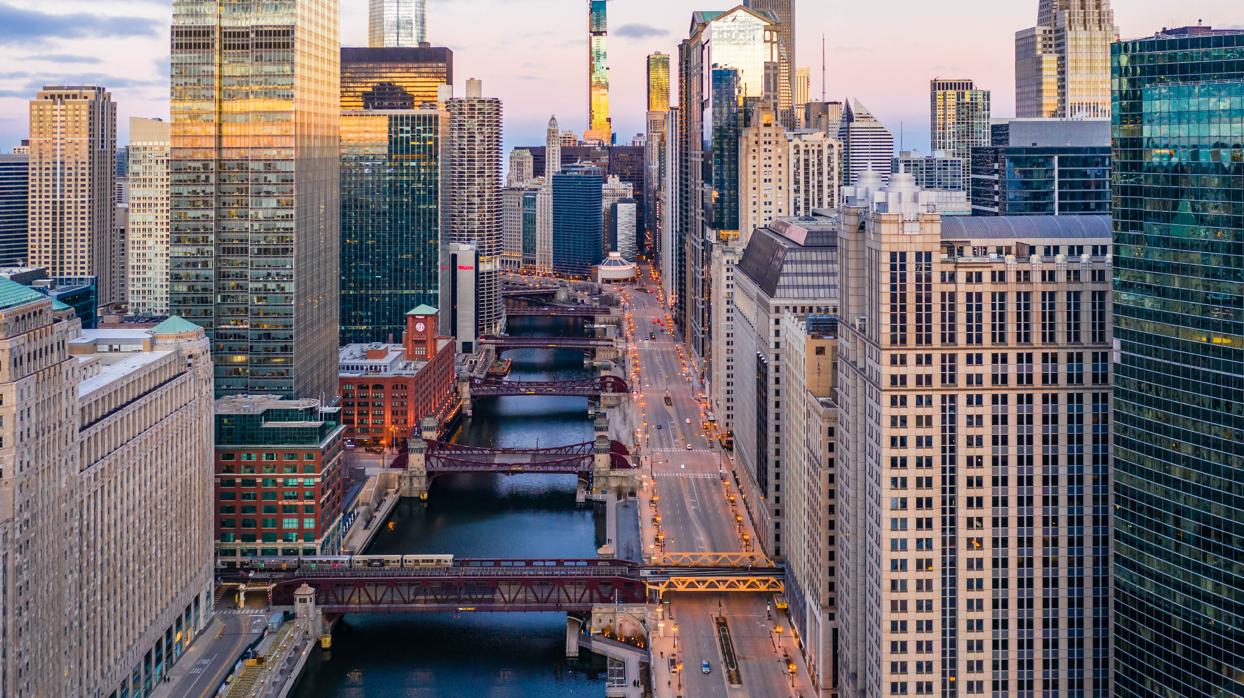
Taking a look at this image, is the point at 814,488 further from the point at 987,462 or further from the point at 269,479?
the point at 269,479

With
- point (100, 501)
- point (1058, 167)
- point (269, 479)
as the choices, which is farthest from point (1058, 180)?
point (100, 501)

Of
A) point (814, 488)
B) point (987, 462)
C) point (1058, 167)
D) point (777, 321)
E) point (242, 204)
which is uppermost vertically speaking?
point (1058, 167)

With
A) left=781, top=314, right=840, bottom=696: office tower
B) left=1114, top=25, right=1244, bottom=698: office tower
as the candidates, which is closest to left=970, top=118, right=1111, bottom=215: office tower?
left=781, top=314, right=840, bottom=696: office tower

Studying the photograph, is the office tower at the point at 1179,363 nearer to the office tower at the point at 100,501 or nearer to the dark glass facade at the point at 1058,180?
the office tower at the point at 100,501

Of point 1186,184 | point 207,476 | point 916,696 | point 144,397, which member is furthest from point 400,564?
point 1186,184

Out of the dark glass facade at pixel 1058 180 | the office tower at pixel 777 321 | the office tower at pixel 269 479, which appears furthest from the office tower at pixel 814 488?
the office tower at pixel 269 479

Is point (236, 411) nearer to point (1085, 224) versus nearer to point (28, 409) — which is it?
point (28, 409)

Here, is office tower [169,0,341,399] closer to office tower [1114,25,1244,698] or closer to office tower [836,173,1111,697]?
office tower [836,173,1111,697]
